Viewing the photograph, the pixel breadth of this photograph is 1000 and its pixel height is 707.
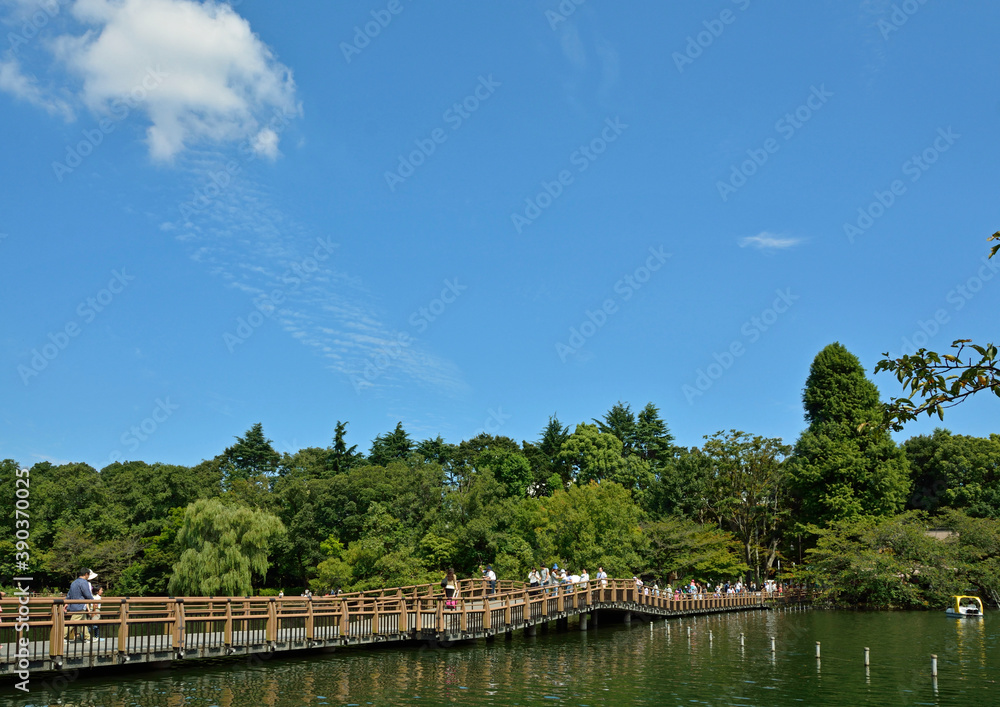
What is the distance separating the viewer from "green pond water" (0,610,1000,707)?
54.4 ft

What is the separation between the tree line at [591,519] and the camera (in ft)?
150

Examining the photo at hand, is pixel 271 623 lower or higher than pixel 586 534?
lower

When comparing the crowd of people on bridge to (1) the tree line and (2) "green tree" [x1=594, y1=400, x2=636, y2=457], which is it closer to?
(1) the tree line

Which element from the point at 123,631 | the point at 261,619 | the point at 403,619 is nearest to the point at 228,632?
the point at 261,619

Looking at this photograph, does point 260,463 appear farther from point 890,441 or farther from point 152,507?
point 890,441

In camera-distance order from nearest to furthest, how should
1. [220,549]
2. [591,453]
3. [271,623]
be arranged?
[271,623], [220,549], [591,453]

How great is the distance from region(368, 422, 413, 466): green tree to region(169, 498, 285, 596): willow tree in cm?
4766

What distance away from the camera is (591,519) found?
4425 cm

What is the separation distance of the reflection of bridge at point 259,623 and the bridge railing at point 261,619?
25 millimetres

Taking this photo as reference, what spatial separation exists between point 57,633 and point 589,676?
12.7 m

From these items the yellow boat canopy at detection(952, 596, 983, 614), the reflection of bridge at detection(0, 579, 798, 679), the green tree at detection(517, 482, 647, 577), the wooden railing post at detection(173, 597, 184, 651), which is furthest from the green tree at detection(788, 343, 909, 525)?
the wooden railing post at detection(173, 597, 184, 651)

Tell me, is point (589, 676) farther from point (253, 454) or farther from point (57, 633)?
point (253, 454)

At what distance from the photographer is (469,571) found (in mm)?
46750

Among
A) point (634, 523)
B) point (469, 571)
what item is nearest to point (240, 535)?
point (469, 571)
